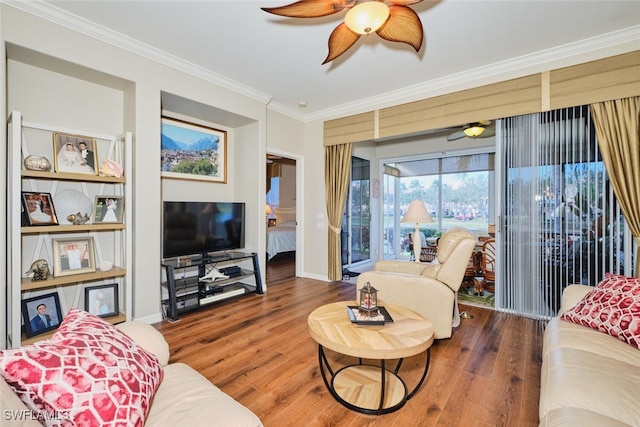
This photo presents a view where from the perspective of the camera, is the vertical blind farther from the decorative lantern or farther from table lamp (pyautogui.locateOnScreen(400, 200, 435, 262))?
the decorative lantern

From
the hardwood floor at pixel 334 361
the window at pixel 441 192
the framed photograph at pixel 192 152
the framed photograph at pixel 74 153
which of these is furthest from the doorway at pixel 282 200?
the framed photograph at pixel 74 153

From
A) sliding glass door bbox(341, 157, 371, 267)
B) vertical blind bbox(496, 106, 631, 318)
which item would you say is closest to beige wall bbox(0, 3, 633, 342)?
sliding glass door bbox(341, 157, 371, 267)

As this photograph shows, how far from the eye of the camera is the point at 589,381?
129 cm

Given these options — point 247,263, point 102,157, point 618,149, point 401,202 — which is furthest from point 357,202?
point 102,157

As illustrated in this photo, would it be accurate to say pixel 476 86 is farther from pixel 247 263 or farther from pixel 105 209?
pixel 105 209

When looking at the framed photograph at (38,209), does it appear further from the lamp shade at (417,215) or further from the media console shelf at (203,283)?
the lamp shade at (417,215)

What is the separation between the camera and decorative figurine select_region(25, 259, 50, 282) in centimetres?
248

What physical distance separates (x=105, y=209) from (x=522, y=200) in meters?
4.43

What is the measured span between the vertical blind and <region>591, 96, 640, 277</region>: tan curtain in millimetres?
106

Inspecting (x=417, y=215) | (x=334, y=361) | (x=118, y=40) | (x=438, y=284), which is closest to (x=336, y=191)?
(x=417, y=215)

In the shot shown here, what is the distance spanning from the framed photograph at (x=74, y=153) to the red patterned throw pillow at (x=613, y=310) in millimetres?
4138

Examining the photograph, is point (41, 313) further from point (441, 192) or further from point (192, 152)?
point (441, 192)

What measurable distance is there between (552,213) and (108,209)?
460cm

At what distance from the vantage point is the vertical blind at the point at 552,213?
9.51ft
